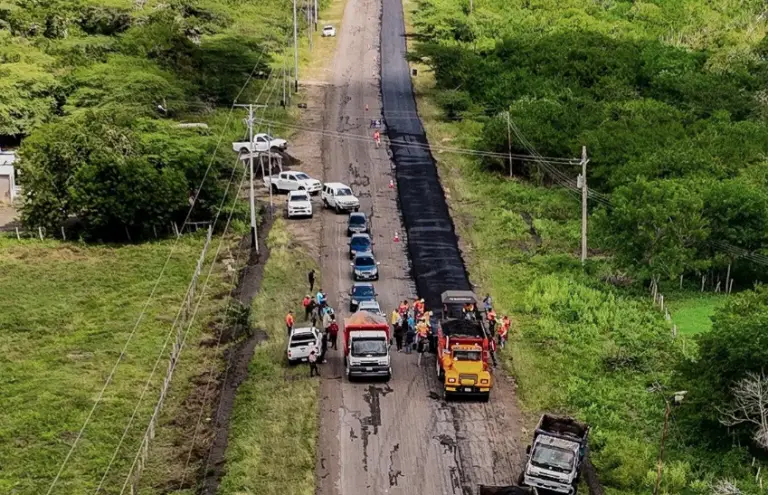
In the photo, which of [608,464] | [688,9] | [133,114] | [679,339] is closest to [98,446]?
[608,464]

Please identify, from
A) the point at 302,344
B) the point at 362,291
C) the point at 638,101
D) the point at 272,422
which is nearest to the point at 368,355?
the point at 302,344

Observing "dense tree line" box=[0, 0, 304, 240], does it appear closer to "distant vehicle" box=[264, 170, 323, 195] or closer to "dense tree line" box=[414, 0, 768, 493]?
"distant vehicle" box=[264, 170, 323, 195]

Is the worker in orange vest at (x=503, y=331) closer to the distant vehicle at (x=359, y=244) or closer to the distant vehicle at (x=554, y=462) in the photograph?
the distant vehicle at (x=554, y=462)

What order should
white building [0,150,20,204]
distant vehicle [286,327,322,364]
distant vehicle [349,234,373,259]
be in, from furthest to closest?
1. white building [0,150,20,204]
2. distant vehicle [349,234,373,259]
3. distant vehicle [286,327,322,364]

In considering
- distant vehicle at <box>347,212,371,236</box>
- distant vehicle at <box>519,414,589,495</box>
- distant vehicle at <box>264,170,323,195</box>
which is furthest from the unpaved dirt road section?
distant vehicle at <box>264,170,323,195</box>

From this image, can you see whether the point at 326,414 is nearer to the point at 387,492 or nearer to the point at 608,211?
the point at 387,492

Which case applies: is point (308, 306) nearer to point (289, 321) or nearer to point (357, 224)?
point (289, 321)
